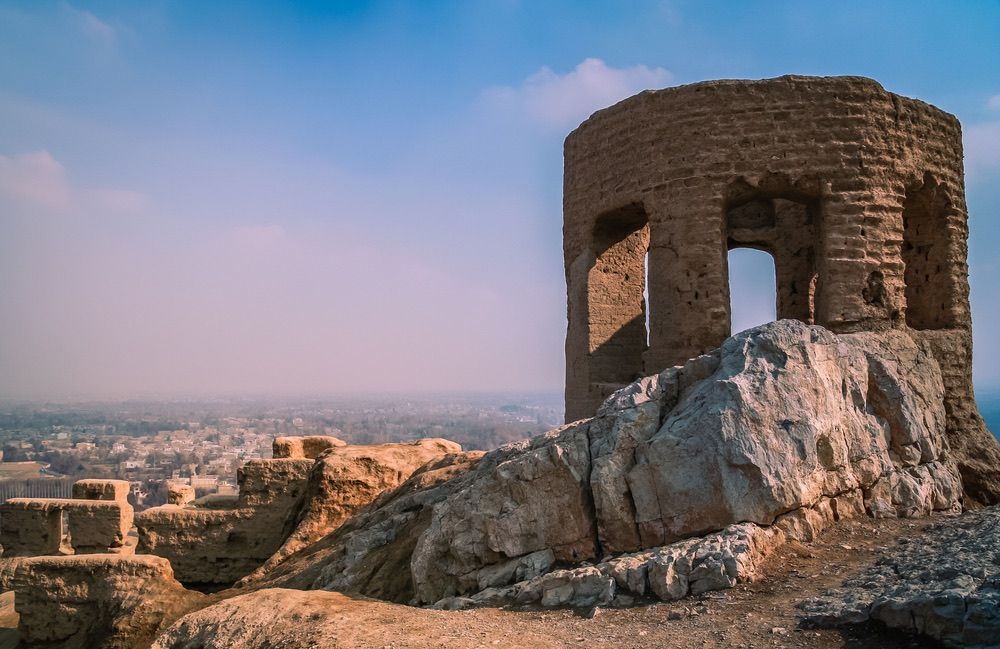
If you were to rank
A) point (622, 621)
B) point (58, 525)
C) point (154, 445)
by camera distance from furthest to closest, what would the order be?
point (154, 445)
point (58, 525)
point (622, 621)

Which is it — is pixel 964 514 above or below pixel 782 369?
below

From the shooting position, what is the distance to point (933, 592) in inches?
186

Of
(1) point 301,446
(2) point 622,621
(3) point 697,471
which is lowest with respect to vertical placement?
(2) point 622,621

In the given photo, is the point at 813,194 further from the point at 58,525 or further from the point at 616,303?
the point at 58,525

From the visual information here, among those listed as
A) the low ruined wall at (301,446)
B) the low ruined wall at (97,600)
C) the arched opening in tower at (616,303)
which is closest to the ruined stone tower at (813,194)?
the arched opening in tower at (616,303)

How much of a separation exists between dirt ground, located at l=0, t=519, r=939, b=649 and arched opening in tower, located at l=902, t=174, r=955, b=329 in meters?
5.32

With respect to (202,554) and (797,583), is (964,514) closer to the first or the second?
(797,583)

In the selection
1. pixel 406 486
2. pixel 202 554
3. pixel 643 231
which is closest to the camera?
pixel 406 486

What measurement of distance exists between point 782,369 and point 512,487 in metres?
2.82

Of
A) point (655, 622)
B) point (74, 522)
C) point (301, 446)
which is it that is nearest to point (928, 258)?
point (655, 622)

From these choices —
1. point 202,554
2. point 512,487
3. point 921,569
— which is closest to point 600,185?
point 512,487

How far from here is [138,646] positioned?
26.9 feet

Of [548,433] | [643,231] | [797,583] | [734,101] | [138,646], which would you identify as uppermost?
[734,101]

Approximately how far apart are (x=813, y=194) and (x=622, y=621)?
22.2ft
